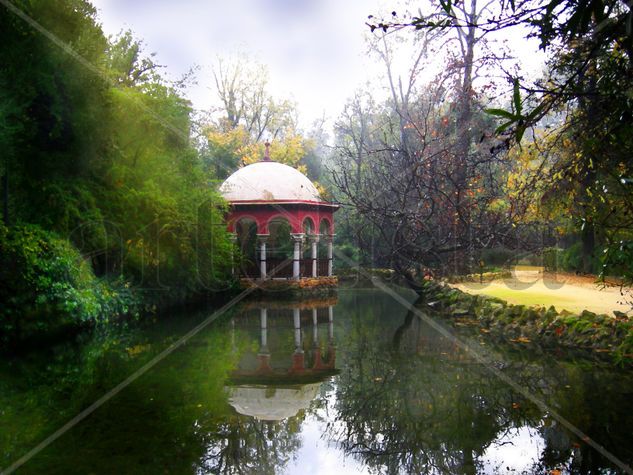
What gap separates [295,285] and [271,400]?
1203 cm

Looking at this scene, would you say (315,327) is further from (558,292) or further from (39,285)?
(558,292)

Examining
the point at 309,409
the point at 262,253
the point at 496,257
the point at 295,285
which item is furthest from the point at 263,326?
the point at 496,257

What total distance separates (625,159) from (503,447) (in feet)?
10.7

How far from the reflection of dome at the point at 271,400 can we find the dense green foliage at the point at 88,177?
4841 mm

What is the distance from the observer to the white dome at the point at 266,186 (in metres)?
19.3

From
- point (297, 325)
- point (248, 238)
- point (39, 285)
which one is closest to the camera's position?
point (39, 285)

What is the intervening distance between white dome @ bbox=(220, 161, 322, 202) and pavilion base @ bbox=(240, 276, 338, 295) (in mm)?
2851

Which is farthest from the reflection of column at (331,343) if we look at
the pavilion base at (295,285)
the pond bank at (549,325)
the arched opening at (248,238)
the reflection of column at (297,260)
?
the arched opening at (248,238)

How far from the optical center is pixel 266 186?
64.1 feet

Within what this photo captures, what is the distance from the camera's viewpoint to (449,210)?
1531 centimetres

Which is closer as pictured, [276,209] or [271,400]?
[271,400]

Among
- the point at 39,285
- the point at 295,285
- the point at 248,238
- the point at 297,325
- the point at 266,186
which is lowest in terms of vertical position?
the point at 297,325

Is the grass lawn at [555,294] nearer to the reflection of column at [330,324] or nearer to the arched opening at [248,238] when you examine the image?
the reflection of column at [330,324]

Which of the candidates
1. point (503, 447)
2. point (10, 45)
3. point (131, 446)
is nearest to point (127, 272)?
point (10, 45)
